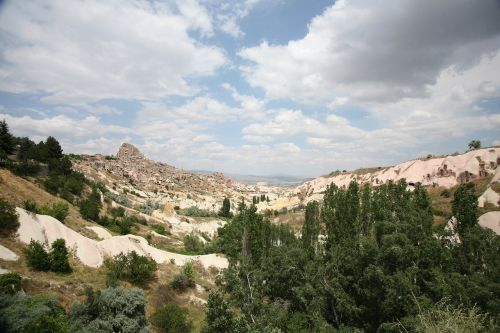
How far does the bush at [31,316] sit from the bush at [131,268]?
10.5 m

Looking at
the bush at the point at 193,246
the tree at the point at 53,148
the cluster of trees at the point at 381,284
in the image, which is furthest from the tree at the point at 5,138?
the cluster of trees at the point at 381,284

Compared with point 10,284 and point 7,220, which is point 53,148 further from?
point 10,284

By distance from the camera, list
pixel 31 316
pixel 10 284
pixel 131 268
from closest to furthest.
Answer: pixel 31 316 → pixel 10 284 → pixel 131 268

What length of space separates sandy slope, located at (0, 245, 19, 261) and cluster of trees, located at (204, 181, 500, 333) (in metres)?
14.6

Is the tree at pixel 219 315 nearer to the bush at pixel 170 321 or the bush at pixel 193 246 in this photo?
the bush at pixel 170 321

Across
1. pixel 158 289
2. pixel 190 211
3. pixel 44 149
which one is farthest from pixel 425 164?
pixel 44 149

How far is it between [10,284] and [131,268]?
10741 mm

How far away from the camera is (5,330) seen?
46.7 feet

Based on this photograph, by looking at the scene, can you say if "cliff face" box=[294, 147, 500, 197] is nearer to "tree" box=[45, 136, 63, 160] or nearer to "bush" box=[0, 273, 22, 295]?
"tree" box=[45, 136, 63, 160]

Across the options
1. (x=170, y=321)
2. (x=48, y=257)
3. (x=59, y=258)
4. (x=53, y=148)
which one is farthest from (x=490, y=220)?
(x=53, y=148)

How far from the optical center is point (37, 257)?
22.4 metres

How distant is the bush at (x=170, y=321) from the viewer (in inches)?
869

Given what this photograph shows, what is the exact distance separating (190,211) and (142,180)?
49.7m

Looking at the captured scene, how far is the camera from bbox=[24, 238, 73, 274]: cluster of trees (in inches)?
881
